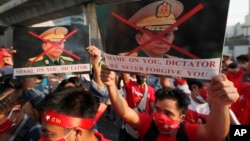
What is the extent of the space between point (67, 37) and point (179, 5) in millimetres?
1941

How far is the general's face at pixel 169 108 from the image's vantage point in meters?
2.75

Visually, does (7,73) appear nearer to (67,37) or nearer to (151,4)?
(67,37)

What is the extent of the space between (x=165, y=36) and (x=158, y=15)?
0.51 ft

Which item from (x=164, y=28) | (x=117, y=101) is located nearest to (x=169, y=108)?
(x=117, y=101)

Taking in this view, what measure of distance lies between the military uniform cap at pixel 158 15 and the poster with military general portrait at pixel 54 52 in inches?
59.8

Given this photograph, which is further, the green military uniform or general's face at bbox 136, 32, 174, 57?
the green military uniform

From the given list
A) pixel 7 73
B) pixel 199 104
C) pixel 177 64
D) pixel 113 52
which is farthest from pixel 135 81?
pixel 177 64

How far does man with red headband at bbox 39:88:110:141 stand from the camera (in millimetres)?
2107

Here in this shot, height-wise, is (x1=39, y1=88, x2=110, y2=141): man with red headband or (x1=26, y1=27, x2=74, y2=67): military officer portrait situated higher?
(x1=26, y1=27, x2=74, y2=67): military officer portrait

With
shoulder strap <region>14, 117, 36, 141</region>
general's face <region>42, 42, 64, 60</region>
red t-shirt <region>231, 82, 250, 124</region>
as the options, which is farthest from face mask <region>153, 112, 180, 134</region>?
general's face <region>42, 42, 64, 60</region>

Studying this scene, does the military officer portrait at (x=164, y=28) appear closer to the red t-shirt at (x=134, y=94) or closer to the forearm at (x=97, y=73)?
the forearm at (x=97, y=73)

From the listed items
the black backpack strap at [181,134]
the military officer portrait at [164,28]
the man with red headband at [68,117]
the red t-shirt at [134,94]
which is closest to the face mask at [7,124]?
the man with red headband at [68,117]

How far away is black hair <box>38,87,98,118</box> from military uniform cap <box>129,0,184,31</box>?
2.09 ft

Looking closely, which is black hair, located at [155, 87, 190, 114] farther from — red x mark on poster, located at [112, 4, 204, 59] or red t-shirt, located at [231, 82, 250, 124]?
red t-shirt, located at [231, 82, 250, 124]
